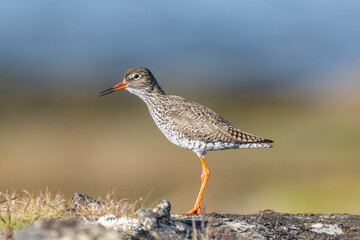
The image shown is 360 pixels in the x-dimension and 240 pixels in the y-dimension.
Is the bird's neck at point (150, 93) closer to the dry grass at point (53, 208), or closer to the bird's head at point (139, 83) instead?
the bird's head at point (139, 83)

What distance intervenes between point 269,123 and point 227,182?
20.0 m

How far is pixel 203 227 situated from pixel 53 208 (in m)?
2.04

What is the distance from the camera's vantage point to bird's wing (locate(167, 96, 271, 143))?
11852mm

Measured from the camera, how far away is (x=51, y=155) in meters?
46.9

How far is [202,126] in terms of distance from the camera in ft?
39.3

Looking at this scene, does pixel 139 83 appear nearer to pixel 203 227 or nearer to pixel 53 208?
pixel 53 208

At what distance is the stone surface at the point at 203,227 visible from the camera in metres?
5.57

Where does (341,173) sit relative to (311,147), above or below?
below

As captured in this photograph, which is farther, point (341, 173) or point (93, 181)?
point (93, 181)

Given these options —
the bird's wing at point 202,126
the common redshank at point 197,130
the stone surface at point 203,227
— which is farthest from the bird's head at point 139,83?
the stone surface at point 203,227

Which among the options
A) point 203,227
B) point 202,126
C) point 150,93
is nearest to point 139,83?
point 150,93

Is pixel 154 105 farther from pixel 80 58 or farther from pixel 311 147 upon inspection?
pixel 80 58

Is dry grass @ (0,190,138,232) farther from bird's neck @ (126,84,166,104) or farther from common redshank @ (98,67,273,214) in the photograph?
bird's neck @ (126,84,166,104)

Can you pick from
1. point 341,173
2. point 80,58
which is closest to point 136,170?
point 341,173
